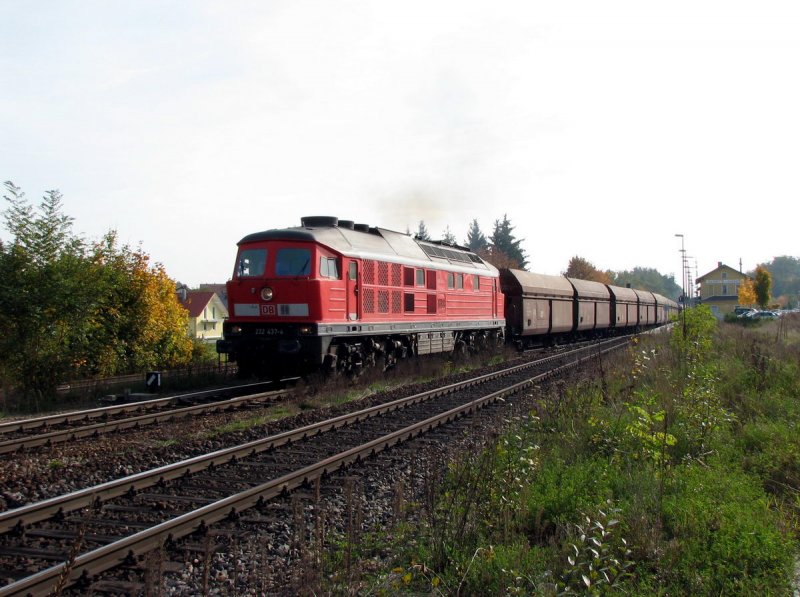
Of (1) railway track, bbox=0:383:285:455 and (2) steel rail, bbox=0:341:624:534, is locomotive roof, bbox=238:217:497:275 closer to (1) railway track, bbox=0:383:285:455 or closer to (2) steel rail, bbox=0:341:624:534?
(1) railway track, bbox=0:383:285:455

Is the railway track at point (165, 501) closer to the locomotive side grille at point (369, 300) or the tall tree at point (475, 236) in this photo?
the locomotive side grille at point (369, 300)

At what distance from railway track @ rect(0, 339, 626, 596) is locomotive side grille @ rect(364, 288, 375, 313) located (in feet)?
16.2

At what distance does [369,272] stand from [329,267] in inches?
63.3

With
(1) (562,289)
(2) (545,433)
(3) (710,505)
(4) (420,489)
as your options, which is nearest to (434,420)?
(2) (545,433)

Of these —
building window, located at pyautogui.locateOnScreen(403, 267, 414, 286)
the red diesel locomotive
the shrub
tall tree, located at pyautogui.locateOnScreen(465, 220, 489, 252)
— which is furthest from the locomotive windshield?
tall tree, located at pyautogui.locateOnScreen(465, 220, 489, 252)

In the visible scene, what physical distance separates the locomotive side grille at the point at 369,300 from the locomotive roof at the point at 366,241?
829 mm

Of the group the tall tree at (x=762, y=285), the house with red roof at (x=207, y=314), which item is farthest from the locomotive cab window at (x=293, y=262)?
the tall tree at (x=762, y=285)

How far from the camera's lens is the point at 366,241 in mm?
16484

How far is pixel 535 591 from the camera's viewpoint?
4.43 metres

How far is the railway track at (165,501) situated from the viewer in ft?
16.9

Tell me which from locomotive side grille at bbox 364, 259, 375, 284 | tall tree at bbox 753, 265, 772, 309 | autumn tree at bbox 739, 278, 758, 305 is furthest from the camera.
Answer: autumn tree at bbox 739, 278, 758, 305

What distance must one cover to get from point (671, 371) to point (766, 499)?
6847 mm

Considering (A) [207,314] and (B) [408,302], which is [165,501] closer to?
(B) [408,302]

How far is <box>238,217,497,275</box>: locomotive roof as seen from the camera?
48.1 feet
